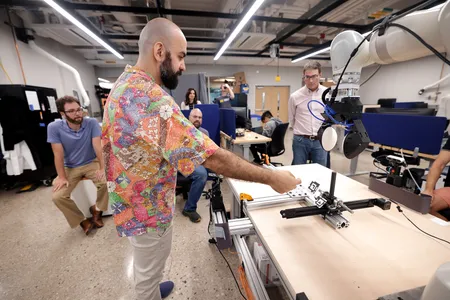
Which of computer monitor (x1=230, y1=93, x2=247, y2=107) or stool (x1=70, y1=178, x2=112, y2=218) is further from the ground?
computer monitor (x1=230, y1=93, x2=247, y2=107)

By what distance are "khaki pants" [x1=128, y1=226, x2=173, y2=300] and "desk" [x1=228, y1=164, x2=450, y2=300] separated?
1.55 feet

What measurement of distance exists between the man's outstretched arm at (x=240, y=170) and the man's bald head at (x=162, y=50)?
0.43 metres

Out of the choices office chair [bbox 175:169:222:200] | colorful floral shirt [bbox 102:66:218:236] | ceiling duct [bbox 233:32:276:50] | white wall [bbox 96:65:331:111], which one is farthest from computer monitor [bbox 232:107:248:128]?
white wall [bbox 96:65:331:111]

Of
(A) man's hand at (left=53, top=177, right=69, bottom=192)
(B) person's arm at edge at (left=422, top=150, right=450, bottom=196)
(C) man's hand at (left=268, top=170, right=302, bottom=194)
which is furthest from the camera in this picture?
(A) man's hand at (left=53, top=177, right=69, bottom=192)

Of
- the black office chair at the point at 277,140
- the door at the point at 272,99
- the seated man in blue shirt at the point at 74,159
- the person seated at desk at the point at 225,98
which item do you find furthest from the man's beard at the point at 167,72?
the door at the point at 272,99

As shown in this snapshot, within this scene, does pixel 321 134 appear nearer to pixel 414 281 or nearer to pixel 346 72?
pixel 346 72

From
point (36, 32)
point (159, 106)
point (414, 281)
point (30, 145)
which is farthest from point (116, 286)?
point (36, 32)

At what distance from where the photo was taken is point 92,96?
6668mm

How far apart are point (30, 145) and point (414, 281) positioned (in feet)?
14.3

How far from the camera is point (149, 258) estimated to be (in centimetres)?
96

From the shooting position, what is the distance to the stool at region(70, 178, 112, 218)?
2.18 meters

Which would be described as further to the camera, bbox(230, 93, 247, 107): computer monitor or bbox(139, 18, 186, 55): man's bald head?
bbox(230, 93, 247, 107): computer monitor

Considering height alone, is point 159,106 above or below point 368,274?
above

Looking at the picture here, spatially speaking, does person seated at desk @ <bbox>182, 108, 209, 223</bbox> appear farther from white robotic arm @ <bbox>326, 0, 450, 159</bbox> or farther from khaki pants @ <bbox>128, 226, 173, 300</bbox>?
white robotic arm @ <bbox>326, 0, 450, 159</bbox>
